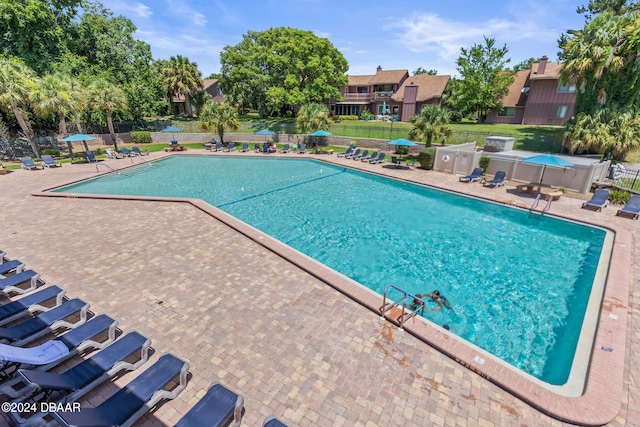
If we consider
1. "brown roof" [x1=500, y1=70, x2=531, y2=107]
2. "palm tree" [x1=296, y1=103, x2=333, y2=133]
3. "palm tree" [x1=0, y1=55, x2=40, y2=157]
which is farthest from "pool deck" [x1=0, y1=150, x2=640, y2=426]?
"brown roof" [x1=500, y1=70, x2=531, y2=107]

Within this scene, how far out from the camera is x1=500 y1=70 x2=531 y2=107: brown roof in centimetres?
4078

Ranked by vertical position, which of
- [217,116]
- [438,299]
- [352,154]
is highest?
[217,116]

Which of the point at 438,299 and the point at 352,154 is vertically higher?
the point at 352,154

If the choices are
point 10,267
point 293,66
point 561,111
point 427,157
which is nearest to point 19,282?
point 10,267

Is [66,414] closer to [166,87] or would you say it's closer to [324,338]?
[324,338]

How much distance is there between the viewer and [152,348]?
6117 millimetres

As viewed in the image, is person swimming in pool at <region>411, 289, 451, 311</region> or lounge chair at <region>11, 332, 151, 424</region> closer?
lounge chair at <region>11, 332, 151, 424</region>

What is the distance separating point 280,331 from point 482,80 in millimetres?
46257

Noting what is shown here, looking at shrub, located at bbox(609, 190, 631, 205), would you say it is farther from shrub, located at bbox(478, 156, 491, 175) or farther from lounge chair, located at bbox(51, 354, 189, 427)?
lounge chair, located at bbox(51, 354, 189, 427)

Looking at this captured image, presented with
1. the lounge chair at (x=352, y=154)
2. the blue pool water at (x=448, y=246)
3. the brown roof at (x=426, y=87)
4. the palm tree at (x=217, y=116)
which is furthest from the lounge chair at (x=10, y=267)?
the brown roof at (x=426, y=87)

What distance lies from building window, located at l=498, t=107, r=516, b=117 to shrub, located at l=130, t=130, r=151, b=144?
160 ft

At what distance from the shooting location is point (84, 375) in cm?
498

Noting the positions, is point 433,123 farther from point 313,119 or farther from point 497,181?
point 313,119

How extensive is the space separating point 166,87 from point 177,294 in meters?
Answer: 45.4
